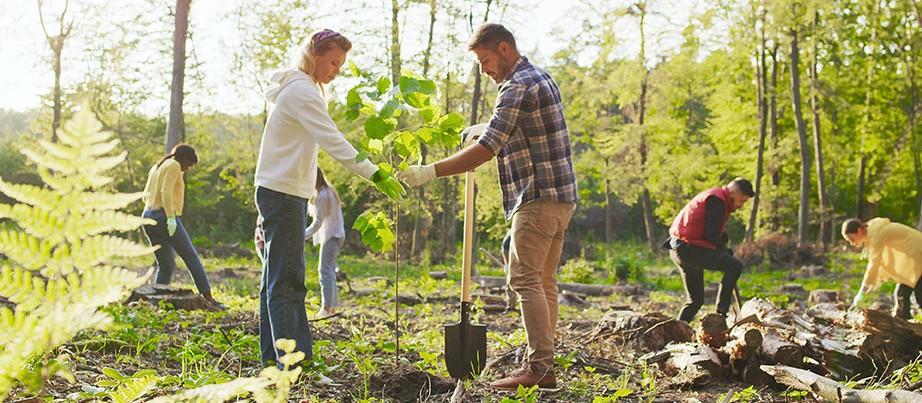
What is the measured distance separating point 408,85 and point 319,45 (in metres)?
0.50

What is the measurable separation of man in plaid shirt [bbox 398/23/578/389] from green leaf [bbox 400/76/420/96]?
38cm

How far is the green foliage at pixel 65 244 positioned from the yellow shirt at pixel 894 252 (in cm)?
831

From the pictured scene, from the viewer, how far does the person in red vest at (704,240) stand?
675cm

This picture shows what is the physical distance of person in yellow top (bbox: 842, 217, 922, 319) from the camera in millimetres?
8242

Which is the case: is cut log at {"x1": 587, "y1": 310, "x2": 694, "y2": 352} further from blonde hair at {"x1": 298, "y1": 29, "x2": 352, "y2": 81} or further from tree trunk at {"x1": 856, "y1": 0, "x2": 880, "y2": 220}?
tree trunk at {"x1": 856, "y1": 0, "x2": 880, "y2": 220}

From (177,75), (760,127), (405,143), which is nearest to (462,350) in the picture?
(405,143)

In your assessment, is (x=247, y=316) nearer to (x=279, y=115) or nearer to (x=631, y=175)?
(x=279, y=115)

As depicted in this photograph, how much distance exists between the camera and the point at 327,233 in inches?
299

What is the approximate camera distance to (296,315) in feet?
13.3

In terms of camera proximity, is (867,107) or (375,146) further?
(867,107)

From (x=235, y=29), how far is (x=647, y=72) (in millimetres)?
10843

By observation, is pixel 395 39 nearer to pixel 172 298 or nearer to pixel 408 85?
pixel 172 298

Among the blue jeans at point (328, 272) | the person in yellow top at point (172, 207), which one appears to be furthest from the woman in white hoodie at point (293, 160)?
the person in yellow top at point (172, 207)

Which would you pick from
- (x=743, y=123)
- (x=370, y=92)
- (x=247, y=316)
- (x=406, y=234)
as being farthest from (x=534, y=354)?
(x=743, y=123)
